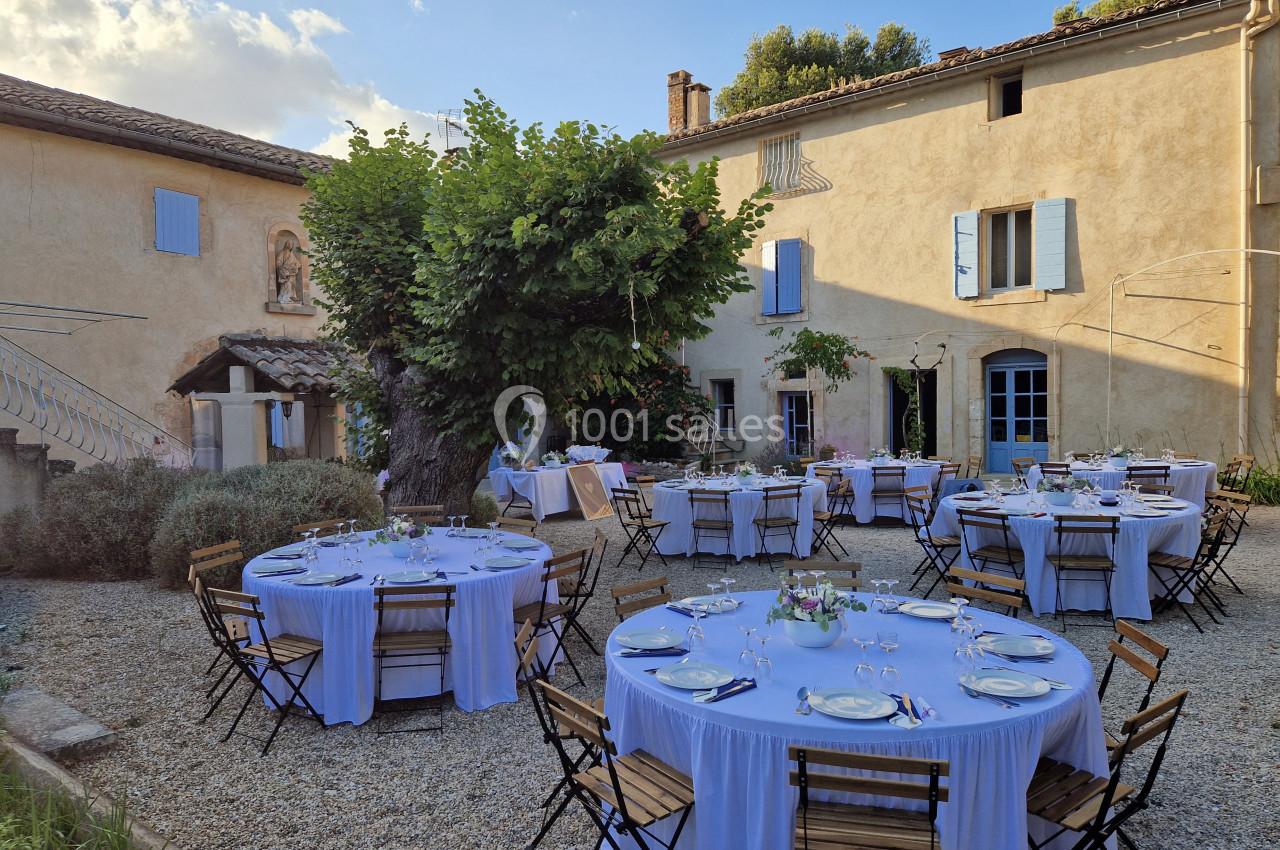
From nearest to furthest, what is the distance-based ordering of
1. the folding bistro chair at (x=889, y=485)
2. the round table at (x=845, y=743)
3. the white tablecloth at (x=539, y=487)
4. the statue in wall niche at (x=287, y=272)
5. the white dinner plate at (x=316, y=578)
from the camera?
the round table at (x=845, y=743)
the white dinner plate at (x=316, y=578)
the folding bistro chair at (x=889, y=485)
the white tablecloth at (x=539, y=487)
the statue in wall niche at (x=287, y=272)

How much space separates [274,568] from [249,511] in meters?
2.91

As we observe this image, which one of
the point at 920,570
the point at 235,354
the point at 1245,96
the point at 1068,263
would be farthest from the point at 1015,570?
the point at 235,354

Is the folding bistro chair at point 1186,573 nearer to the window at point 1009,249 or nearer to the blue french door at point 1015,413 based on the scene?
the blue french door at point 1015,413

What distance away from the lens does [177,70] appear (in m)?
10.3

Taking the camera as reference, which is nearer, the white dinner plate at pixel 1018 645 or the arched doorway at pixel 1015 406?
the white dinner plate at pixel 1018 645

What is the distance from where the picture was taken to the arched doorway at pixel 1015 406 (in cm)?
1370

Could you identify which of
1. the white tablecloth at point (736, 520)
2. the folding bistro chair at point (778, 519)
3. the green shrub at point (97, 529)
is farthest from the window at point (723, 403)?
the green shrub at point (97, 529)

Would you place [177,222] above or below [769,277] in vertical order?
above

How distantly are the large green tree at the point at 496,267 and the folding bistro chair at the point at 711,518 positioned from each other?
5.78ft

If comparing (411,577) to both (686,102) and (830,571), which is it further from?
(686,102)

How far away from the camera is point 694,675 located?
2971 millimetres

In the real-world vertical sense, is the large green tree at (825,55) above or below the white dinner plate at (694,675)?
above

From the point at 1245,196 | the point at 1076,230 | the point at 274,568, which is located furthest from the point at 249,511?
the point at 1245,196

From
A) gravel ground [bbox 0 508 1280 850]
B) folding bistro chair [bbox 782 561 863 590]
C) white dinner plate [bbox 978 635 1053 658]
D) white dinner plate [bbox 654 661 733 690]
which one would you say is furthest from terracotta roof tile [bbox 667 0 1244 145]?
white dinner plate [bbox 654 661 733 690]
